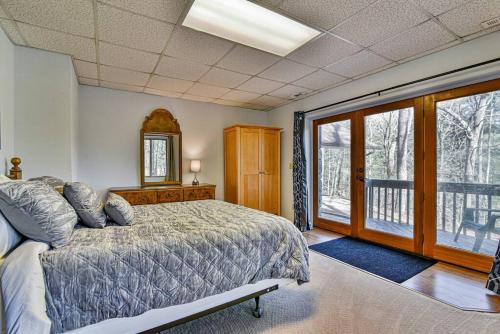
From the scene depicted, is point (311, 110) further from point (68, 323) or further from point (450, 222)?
point (68, 323)

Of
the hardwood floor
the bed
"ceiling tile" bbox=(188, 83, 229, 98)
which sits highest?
"ceiling tile" bbox=(188, 83, 229, 98)

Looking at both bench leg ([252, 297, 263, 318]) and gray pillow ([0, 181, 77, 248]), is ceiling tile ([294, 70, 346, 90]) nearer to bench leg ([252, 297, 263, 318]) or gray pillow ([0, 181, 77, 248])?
bench leg ([252, 297, 263, 318])

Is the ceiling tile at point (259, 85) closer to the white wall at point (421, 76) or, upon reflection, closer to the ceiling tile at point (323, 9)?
the white wall at point (421, 76)

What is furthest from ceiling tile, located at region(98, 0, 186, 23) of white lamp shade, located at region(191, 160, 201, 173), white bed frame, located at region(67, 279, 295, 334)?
white lamp shade, located at region(191, 160, 201, 173)

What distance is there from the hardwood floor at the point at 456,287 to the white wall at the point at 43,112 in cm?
407

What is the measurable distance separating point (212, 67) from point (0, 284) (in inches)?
115

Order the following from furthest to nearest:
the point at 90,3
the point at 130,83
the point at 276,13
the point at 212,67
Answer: the point at 130,83, the point at 212,67, the point at 276,13, the point at 90,3

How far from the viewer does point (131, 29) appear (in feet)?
7.60

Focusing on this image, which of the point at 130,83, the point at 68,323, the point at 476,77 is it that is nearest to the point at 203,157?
the point at 130,83

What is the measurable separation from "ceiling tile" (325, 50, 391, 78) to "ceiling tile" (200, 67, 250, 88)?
1259 millimetres

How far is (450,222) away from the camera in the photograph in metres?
2.91

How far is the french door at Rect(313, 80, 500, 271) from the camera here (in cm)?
264

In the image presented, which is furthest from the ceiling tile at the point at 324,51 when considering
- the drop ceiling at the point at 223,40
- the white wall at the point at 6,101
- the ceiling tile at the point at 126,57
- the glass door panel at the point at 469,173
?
the white wall at the point at 6,101

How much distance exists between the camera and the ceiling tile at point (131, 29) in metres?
2.11
